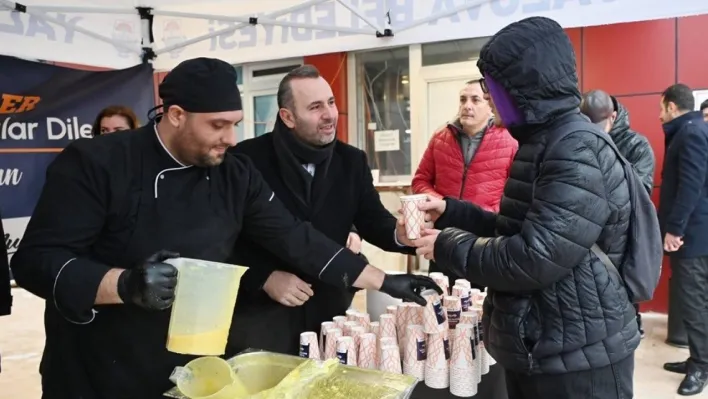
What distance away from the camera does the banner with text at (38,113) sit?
3273mm

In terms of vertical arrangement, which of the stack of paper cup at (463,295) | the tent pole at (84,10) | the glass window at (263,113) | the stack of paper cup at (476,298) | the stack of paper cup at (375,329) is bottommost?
the stack of paper cup at (375,329)

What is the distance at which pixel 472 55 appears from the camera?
5.34 m

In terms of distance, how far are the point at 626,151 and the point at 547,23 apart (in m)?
2.42

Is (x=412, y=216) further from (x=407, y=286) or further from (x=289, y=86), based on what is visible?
(x=289, y=86)

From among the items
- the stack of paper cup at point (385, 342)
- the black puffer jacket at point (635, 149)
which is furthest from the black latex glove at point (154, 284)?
the black puffer jacket at point (635, 149)

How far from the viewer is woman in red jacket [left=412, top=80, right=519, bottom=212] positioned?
3.07 meters

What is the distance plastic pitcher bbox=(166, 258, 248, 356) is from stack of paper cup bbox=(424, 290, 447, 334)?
687mm

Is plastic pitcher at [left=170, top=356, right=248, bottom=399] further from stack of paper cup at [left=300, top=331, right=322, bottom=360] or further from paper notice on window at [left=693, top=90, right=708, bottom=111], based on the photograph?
paper notice on window at [left=693, top=90, right=708, bottom=111]

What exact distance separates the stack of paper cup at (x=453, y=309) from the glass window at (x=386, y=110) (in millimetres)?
4138

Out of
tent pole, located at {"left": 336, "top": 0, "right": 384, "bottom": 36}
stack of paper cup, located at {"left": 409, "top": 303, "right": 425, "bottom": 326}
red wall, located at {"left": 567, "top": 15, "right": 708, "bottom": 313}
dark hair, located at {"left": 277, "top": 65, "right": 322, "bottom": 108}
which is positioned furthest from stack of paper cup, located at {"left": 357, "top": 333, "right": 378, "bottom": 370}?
red wall, located at {"left": 567, "top": 15, "right": 708, "bottom": 313}

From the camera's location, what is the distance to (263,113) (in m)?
6.59

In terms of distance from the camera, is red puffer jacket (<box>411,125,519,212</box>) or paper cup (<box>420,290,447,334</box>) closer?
paper cup (<box>420,290,447,334</box>)

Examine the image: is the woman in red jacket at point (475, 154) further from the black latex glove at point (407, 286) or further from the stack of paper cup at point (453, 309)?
the black latex glove at point (407, 286)

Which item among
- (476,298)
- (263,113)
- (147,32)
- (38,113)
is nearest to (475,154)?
(476,298)
